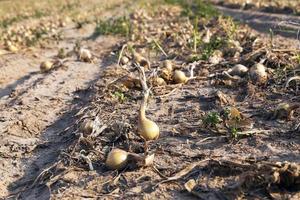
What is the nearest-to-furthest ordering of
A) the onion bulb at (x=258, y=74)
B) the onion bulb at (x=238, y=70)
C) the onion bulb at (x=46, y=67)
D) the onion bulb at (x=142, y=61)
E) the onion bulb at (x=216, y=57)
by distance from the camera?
the onion bulb at (x=258, y=74)
the onion bulb at (x=238, y=70)
the onion bulb at (x=216, y=57)
the onion bulb at (x=142, y=61)
the onion bulb at (x=46, y=67)

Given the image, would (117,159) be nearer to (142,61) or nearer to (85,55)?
(142,61)

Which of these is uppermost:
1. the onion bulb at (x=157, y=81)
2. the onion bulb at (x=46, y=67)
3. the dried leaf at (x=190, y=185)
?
the dried leaf at (x=190, y=185)

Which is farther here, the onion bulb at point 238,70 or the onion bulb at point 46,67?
the onion bulb at point 46,67

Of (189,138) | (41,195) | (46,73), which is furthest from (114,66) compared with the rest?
(41,195)

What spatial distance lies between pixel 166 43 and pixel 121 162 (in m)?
4.45

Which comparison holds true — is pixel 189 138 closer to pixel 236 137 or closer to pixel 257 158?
pixel 236 137

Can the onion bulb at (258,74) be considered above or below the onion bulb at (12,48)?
above

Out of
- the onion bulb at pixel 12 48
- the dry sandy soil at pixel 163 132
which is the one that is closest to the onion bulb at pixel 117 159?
the dry sandy soil at pixel 163 132

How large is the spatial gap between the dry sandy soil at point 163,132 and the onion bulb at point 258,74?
47mm

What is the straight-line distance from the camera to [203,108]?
4.01 meters

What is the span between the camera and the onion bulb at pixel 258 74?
170 inches

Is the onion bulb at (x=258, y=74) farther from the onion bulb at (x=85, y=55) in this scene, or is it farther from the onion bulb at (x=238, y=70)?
the onion bulb at (x=85, y=55)

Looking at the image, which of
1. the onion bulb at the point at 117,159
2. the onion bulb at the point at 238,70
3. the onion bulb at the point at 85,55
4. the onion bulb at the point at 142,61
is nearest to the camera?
the onion bulb at the point at 117,159

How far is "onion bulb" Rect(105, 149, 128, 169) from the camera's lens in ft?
9.98
